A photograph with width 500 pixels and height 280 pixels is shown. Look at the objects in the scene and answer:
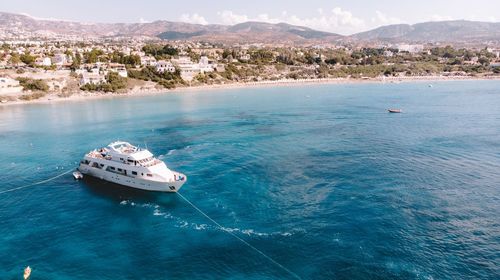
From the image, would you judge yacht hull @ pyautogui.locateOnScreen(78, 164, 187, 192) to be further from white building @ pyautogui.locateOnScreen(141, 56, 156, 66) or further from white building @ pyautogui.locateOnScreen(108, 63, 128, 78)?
white building @ pyautogui.locateOnScreen(141, 56, 156, 66)

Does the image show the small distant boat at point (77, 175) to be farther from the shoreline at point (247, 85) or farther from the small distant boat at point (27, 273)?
the shoreline at point (247, 85)

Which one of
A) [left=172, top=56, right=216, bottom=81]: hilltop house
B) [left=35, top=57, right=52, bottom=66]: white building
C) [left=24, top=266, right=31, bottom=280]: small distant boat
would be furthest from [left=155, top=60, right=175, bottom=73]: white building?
[left=24, top=266, right=31, bottom=280]: small distant boat

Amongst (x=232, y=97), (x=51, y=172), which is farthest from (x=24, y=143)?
(x=232, y=97)

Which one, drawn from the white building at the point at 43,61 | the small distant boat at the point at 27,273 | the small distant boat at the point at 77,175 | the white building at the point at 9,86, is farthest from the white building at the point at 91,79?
the small distant boat at the point at 27,273

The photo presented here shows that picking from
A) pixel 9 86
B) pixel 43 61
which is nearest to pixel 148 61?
pixel 43 61

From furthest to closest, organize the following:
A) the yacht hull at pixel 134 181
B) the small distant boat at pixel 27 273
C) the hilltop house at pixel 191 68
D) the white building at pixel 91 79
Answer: the hilltop house at pixel 191 68 → the white building at pixel 91 79 → the yacht hull at pixel 134 181 → the small distant boat at pixel 27 273

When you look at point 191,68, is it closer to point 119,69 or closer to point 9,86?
point 119,69

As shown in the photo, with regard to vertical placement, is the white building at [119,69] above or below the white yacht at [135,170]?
above
